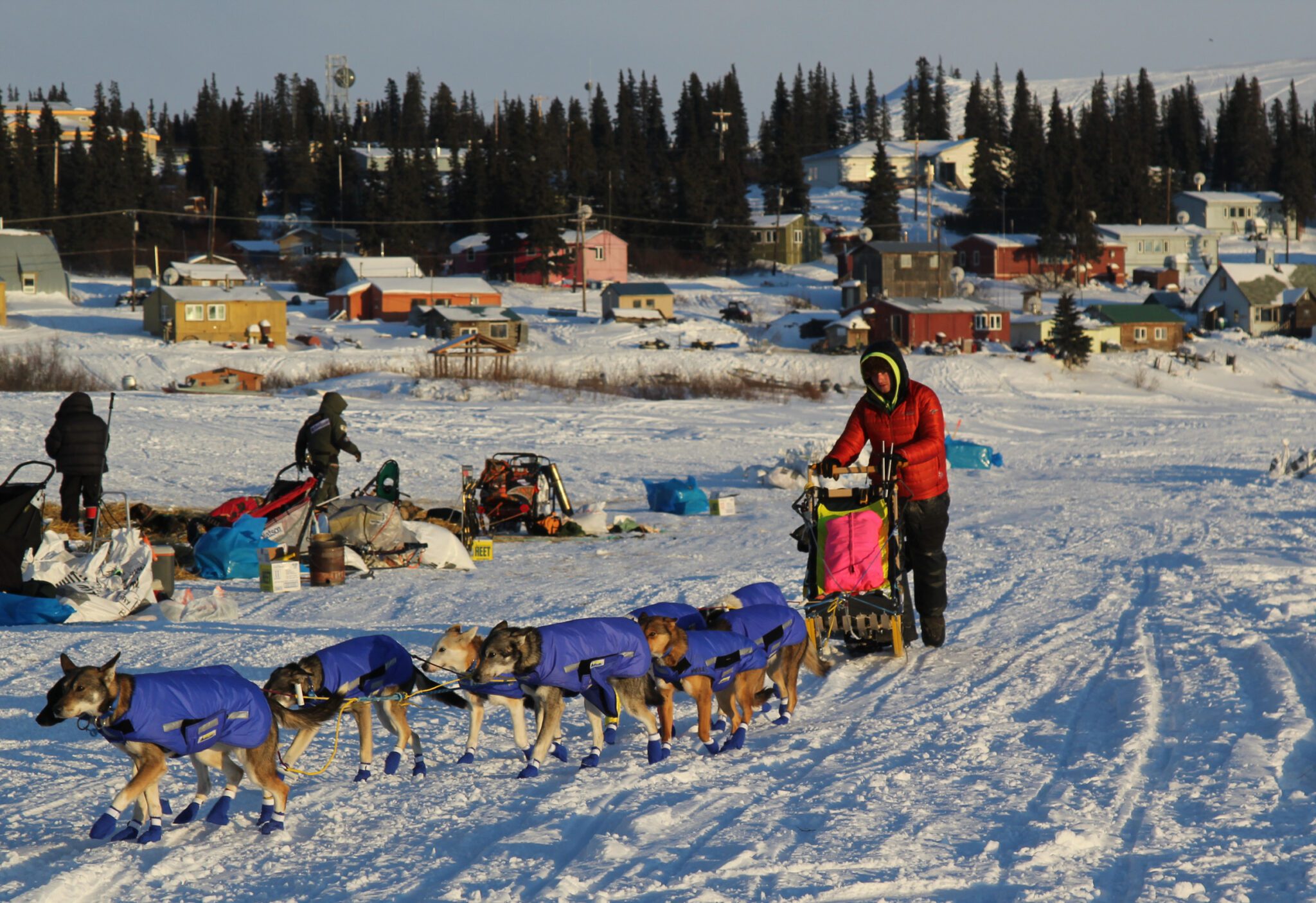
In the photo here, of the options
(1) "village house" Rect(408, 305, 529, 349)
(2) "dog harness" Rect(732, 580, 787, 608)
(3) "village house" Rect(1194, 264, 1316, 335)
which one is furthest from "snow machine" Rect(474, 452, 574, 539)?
(3) "village house" Rect(1194, 264, 1316, 335)

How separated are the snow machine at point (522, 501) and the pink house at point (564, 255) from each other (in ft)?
177

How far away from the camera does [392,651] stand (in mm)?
5668

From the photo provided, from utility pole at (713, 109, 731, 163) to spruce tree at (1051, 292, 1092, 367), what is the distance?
2041 inches

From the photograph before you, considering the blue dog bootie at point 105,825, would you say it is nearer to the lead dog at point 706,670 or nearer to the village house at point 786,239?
the lead dog at point 706,670

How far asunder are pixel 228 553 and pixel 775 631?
651cm

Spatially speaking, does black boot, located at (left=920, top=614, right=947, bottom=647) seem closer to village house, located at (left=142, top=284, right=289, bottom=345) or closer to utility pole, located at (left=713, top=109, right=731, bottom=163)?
village house, located at (left=142, top=284, right=289, bottom=345)

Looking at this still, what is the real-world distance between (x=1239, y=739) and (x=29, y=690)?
6230mm

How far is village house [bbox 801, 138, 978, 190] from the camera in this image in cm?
9812

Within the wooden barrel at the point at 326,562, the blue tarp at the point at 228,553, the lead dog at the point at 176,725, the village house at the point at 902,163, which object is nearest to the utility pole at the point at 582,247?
the village house at the point at 902,163

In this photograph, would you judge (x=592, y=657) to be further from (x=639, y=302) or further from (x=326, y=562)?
(x=639, y=302)

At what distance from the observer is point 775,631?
651 cm

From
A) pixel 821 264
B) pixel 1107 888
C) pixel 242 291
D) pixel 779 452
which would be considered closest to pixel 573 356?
pixel 242 291

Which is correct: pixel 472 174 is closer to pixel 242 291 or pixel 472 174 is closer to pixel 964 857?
pixel 242 291

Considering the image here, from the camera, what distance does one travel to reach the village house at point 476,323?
49688 millimetres
